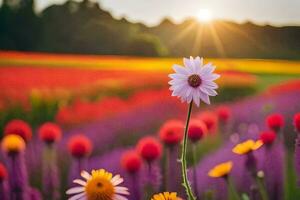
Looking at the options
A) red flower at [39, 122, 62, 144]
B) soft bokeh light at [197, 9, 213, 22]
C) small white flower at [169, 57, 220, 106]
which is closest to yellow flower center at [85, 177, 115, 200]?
small white flower at [169, 57, 220, 106]

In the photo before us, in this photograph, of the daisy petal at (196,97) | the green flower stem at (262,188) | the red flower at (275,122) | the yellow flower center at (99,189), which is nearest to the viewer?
the daisy petal at (196,97)

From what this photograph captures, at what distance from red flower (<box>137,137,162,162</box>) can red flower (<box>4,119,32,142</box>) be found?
369 millimetres

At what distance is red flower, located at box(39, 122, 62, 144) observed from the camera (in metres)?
2.16

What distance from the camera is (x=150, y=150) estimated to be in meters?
2.07

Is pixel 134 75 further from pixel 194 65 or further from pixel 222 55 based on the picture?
pixel 194 65

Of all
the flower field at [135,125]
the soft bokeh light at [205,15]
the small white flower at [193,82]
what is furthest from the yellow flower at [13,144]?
the small white flower at [193,82]

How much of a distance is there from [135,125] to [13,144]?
394mm

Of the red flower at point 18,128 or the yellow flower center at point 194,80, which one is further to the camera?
the red flower at point 18,128

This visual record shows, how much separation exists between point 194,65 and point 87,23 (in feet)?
2.79

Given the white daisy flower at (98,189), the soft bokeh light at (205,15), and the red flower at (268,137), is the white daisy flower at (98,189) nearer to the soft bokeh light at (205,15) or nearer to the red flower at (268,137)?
the red flower at (268,137)

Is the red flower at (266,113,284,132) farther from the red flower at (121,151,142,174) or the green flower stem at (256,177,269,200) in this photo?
the red flower at (121,151,142,174)

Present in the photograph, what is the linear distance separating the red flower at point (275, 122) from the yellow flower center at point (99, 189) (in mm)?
654

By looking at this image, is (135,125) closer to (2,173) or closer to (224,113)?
(224,113)

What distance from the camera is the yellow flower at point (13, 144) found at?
7.00ft
